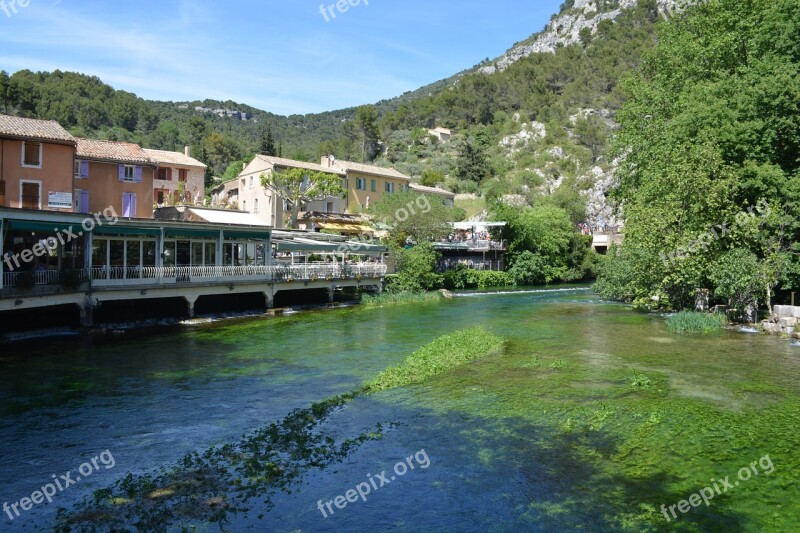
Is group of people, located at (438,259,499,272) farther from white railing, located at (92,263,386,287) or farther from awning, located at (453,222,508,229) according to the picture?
white railing, located at (92,263,386,287)

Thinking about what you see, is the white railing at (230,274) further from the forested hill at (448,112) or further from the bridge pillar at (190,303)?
the forested hill at (448,112)

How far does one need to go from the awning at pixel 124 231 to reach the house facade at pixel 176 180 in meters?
24.8

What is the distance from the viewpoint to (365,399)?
16203 mm

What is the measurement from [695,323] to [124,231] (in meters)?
27.6

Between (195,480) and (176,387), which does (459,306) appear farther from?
(195,480)

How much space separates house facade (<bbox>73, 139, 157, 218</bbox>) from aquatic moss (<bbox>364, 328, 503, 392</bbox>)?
27.5 m

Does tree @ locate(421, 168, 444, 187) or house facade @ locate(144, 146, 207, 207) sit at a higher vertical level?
tree @ locate(421, 168, 444, 187)

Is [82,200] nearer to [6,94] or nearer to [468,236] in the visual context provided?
[468,236]

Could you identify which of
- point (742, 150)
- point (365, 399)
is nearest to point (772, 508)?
point (365, 399)

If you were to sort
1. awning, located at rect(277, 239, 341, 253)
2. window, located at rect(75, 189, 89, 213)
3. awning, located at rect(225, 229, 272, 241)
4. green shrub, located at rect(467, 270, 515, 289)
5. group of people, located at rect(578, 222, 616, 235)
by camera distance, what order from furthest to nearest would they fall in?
group of people, located at rect(578, 222, 616, 235), green shrub, located at rect(467, 270, 515, 289), window, located at rect(75, 189, 89, 213), awning, located at rect(277, 239, 341, 253), awning, located at rect(225, 229, 272, 241)

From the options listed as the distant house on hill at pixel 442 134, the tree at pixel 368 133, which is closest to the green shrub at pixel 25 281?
the tree at pixel 368 133

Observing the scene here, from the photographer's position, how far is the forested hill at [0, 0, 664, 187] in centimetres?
10188

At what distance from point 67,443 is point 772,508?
1348cm

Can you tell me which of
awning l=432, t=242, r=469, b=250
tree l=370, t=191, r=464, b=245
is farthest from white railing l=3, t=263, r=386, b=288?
awning l=432, t=242, r=469, b=250
